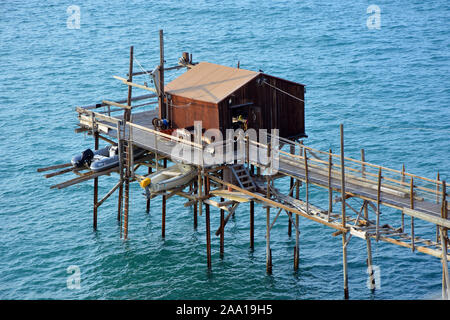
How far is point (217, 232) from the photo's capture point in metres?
42.3

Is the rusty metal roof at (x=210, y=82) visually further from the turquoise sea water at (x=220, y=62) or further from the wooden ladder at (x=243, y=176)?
the turquoise sea water at (x=220, y=62)

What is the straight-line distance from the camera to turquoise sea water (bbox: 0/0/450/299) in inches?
1593

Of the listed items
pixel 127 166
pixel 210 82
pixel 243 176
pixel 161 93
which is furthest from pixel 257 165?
pixel 127 166

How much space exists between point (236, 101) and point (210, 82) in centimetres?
230

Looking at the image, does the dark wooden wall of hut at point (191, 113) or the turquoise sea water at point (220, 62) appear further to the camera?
the turquoise sea water at point (220, 62)

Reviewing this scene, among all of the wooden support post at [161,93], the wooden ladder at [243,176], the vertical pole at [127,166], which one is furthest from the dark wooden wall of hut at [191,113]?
the vertical pole at [127,166]

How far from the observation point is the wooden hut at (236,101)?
38.9m

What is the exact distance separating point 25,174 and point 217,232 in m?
19.9

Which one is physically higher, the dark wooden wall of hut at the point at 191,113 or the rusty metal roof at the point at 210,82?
the rusty metal roof at the point at 210,82

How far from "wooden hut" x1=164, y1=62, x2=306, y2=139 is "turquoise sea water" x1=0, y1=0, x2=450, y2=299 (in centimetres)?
783

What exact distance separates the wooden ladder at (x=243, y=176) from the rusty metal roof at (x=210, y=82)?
3.56 m

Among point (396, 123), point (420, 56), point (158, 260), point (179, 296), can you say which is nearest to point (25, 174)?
point (158, 260)

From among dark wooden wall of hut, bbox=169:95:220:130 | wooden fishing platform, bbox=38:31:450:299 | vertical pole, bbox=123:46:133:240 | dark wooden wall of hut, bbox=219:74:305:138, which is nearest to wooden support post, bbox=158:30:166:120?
wooden fishing platform, bbox=38:31:450:299

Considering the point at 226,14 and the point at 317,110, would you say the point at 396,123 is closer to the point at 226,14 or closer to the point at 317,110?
the point at 317,110
